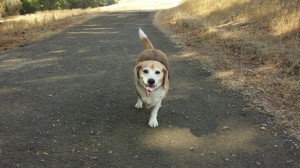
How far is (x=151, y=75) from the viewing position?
407cm

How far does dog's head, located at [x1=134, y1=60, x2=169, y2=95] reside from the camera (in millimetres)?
4059

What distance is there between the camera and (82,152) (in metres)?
3.60

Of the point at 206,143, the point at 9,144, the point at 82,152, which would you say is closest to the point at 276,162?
the point at 206,143

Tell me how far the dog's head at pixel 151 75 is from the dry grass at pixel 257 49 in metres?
1.78

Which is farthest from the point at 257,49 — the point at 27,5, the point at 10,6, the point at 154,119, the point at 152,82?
the point at 27,5

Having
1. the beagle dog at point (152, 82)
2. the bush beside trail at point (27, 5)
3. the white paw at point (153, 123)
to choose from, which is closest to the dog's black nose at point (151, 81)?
the beagle dog at point (152, 82)

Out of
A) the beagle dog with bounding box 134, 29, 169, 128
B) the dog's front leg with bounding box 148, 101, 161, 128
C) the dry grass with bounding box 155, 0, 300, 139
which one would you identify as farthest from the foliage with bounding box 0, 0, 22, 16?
the dog's front leg with bounding box 148, 101, 161, 128

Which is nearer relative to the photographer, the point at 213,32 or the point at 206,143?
the point at 206,143

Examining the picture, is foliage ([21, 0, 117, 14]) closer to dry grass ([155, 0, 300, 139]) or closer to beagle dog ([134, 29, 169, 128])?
dry grass ([155, 0, 300, 139])

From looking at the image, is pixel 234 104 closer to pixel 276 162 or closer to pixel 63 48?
pixel 276 162

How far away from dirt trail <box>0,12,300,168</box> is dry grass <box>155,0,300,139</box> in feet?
1.25

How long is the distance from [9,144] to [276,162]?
3.08 metres

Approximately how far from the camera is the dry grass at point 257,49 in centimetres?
512

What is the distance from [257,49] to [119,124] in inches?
173
